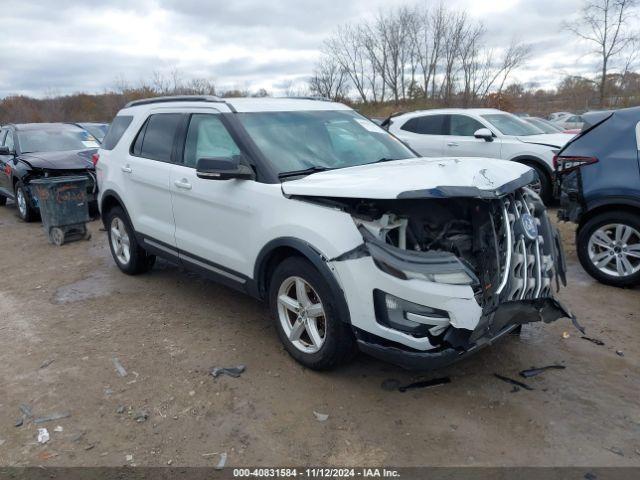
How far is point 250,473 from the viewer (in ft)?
9.00

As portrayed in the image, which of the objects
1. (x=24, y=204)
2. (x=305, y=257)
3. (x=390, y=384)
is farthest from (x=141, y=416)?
(x=24, y=204)

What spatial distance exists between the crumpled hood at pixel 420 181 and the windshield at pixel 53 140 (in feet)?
26.1

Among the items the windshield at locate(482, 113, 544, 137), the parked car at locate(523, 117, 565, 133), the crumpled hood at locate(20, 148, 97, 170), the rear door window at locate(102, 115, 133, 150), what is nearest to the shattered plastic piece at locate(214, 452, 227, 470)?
the rear door window at locate(102, 115, 133, 150)

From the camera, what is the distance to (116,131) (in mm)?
5828

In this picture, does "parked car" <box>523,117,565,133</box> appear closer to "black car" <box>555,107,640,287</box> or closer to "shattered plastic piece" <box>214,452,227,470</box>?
"black car" <box>555,107,640,287</box>

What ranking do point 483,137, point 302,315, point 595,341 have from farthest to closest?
point 483,137 < point 595,341 < point 302,315

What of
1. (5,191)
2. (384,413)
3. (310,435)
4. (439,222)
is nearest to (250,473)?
(310,435)

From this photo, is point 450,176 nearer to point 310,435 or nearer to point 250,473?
point 310,435

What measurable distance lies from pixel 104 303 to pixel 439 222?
11.9ft

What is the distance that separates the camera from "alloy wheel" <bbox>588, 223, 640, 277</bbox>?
16.5ft

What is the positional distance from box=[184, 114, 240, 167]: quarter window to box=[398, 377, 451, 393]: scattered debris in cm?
213

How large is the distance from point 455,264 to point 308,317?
116 centimetres

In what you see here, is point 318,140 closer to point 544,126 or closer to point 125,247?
point 125,247

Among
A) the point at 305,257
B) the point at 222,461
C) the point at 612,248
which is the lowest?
the point at 222,461
